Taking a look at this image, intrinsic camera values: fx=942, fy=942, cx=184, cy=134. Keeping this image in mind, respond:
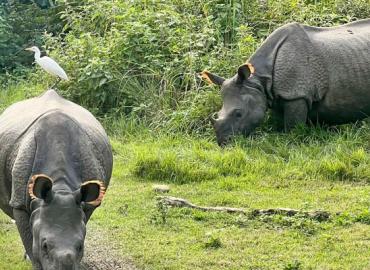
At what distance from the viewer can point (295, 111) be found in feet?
35.2

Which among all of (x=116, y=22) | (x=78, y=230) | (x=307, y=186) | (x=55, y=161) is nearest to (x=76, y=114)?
(x=55, y=161)

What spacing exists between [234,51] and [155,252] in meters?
5.60

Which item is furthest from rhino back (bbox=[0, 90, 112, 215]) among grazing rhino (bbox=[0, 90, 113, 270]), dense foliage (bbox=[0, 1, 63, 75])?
dense foliage (bbox=[0, 1, 63, 75])

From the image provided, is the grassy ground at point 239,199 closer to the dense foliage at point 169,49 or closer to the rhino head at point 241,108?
the rhino head at point 241,108

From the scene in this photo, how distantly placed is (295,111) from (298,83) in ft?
1.05

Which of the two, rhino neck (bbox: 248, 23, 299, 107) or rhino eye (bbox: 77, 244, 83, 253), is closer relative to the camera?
rhino eye (bbox: 77, 244, 83, 253)

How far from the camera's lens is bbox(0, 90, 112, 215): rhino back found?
600 centimetres

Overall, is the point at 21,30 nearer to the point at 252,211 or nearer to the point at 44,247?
the point at 252,211

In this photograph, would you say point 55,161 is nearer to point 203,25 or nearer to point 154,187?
point 154,187

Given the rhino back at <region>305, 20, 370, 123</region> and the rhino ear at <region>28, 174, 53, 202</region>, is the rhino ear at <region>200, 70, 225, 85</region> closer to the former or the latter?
the rhino back at <region>305, 20, 370, 123</region>

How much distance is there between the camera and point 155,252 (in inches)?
285

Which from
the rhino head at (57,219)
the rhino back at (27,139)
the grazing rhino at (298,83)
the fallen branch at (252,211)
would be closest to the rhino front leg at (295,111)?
the grazing rhino at (298,83)

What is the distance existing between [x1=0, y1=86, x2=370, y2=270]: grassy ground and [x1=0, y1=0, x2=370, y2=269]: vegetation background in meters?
0.02

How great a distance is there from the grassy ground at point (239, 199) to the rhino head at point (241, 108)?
0.63ft
